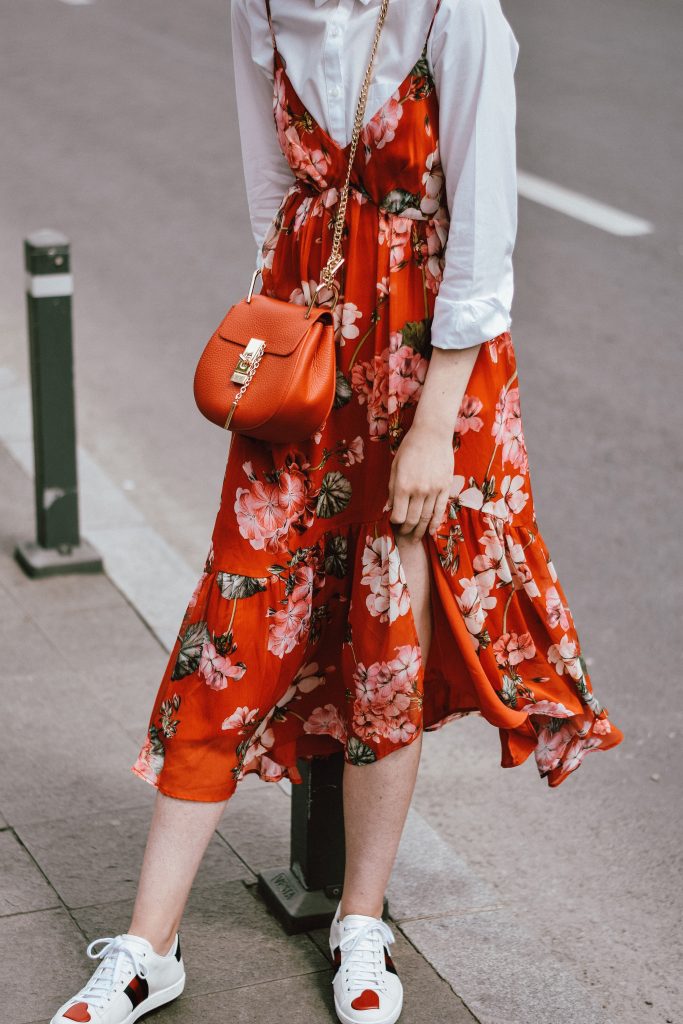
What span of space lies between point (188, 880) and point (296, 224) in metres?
1.21

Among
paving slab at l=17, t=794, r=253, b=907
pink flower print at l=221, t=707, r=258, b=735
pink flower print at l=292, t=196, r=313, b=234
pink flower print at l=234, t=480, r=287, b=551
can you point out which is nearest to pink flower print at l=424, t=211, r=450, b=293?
pink flower print at l=292, t=196, r=313, b=234

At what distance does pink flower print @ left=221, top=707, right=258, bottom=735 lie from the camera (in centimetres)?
267

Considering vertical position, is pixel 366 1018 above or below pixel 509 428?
below

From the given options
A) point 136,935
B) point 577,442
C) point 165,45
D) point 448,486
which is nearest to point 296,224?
point 448,486

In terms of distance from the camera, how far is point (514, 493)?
269 cm

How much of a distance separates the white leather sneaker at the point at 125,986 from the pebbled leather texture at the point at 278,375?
980 millimetres

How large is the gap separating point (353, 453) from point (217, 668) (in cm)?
46

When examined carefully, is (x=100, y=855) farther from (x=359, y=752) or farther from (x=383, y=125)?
(x=383, y=125)

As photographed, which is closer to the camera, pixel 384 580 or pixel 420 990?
pixel 384 580

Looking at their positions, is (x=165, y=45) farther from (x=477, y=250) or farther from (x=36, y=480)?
(x=477, y=250)

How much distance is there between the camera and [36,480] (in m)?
4.74

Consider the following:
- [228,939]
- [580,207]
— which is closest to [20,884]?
[228,939]

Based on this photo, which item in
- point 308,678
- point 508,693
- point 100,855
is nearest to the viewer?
point 508,693

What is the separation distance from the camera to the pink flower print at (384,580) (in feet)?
8.63
